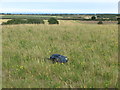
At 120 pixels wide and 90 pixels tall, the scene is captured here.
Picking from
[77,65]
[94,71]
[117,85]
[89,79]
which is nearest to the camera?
[117,85]

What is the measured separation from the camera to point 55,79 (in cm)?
364

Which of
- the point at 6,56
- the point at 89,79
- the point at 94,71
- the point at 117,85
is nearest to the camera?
the point at 117,85

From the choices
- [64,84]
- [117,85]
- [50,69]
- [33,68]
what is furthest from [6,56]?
[117,85]

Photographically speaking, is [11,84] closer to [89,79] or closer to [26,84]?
[26,84]

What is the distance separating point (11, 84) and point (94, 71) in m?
1.88

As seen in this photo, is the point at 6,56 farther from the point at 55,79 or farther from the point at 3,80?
the point at 55,79

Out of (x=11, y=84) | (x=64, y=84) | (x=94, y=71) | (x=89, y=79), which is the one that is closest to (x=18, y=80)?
(x=11, y=84)

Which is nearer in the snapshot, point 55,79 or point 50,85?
point 50,85

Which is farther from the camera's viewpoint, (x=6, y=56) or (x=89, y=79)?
(x=6, y=56)

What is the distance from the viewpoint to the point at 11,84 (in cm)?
338

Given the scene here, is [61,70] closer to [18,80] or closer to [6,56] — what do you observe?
[18,80]

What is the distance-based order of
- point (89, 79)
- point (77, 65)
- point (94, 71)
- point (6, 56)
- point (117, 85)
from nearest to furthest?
point (117, 85) < point (89, 79) < point (94, 71) < point (77, 65) < point (6, 56)

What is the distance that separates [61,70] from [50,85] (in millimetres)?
752

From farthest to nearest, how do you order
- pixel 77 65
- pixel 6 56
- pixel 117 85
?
pixel 6 56 < pixel 77 65 < pixel 117 85
